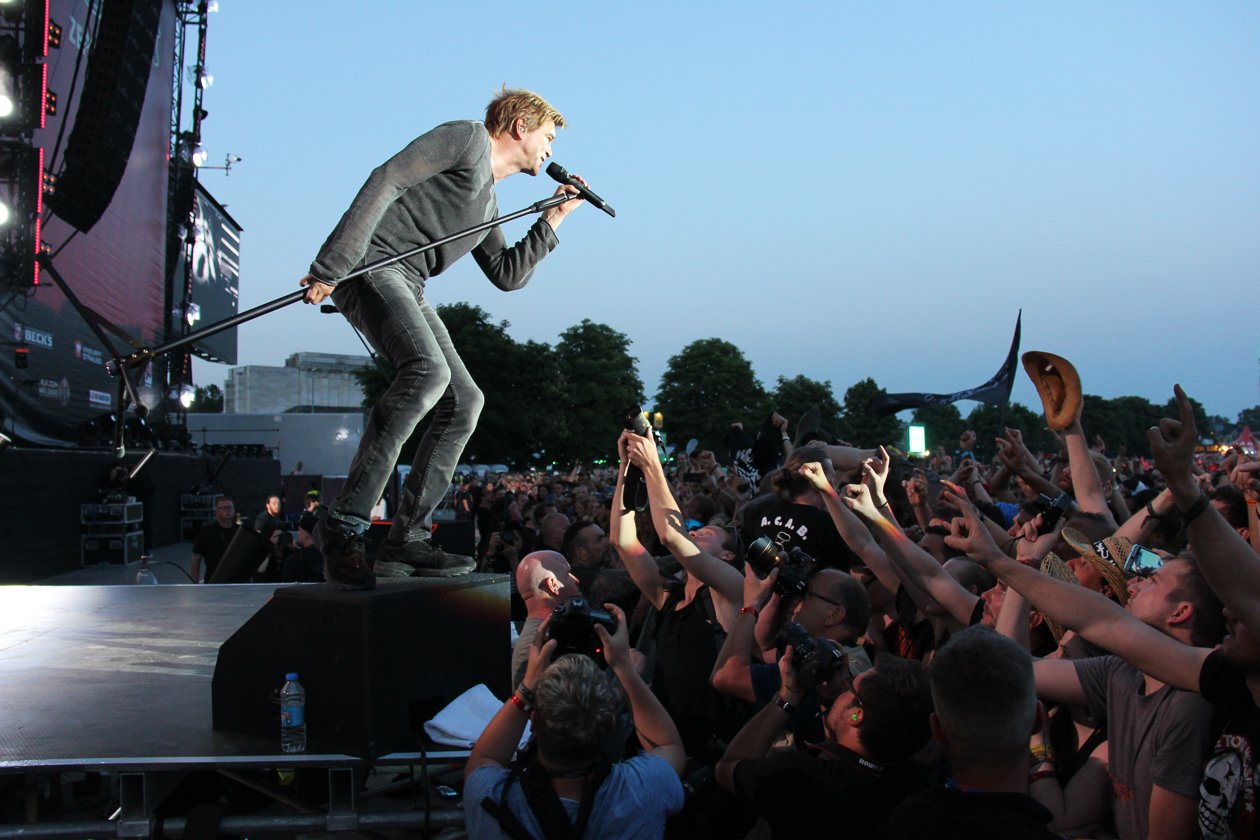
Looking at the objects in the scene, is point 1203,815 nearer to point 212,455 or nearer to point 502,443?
point 212,455

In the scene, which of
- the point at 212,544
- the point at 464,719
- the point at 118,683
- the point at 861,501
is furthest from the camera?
the point at 212,544

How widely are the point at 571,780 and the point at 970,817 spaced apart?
3.69 feet

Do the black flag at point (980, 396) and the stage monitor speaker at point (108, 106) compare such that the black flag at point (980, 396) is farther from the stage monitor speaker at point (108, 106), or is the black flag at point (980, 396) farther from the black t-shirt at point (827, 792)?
the stage monitor speaker at point (108, 106)

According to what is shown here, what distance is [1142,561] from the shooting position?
3.43 meters

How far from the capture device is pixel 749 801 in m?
3.00

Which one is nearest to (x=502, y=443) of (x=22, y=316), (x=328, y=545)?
(x=22, y=316)

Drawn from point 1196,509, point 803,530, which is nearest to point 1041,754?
point 1196,509

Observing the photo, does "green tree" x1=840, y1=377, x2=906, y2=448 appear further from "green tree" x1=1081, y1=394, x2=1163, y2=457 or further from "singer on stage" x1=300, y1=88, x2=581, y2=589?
"singer on stage" x1=300, y1=88, x2=581, y2=589

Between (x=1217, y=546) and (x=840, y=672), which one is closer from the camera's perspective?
(x=1217, y=546)

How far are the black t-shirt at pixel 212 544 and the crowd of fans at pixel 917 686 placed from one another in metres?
6.52

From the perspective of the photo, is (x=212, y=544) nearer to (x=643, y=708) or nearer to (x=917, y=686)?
(x=643, y=708)

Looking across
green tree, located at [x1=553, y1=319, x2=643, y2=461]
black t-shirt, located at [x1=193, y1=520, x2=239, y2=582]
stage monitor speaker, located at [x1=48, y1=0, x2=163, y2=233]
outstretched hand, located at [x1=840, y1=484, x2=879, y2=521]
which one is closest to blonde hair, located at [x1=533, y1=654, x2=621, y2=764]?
outstretched hand, located at [x1=840, y1=484, x2=879, y2=521]

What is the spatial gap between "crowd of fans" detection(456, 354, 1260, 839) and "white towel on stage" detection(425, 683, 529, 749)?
1.63ft

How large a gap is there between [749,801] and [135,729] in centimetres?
223
